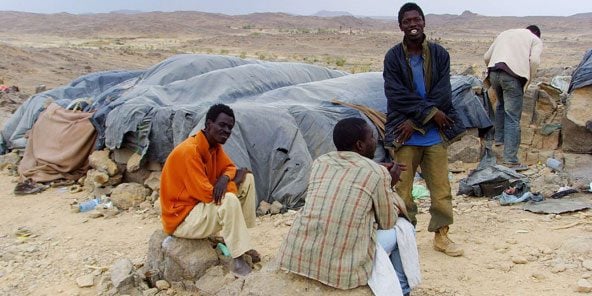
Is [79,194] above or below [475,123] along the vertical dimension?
below

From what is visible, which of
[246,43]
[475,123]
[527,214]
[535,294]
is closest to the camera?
[535,294]

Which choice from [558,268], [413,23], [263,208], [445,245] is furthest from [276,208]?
[558,268]

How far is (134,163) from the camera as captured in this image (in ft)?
19.1

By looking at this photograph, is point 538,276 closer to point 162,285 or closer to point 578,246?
point 578,246

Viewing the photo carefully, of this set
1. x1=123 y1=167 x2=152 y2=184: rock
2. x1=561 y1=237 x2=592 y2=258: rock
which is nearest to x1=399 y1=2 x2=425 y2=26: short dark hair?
x1=561 y1=237 x2=592 y2=258: rock

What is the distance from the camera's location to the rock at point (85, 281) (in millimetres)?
3867

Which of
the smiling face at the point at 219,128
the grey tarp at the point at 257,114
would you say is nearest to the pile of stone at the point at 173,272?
the smiling face at the point at 219,128

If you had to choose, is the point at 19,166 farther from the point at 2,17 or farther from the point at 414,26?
the point at 2,17

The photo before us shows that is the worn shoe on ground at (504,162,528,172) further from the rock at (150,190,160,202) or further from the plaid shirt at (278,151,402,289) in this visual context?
the plaid shirt at (278,151,402,289)

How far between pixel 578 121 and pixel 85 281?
5.22m

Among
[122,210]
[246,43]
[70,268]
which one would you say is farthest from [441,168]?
[246,43]

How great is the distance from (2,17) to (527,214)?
73724 millimetres

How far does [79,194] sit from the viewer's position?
19.7ft

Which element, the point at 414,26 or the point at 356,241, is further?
the point at 414,26
